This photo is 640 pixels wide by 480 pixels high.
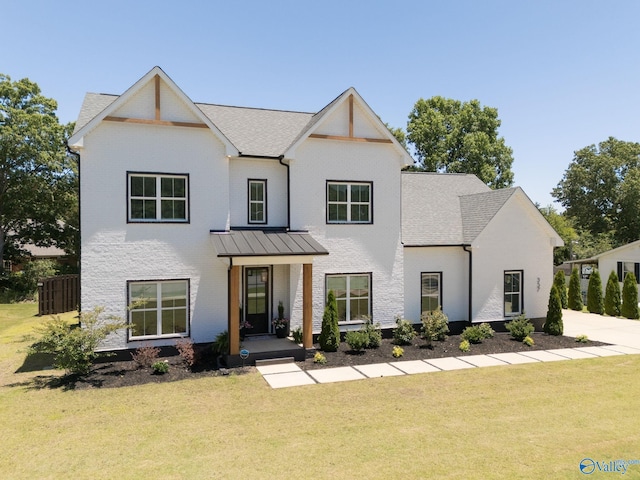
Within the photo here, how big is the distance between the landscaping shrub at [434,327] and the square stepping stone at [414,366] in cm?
201

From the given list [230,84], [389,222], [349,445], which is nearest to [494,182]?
[389,222]

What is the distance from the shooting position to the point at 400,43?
2023 centimetres

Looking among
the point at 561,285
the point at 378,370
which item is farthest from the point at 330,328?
the point at 561,285

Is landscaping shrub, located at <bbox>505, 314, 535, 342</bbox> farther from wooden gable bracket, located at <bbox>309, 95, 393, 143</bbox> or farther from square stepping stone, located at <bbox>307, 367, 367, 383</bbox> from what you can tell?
wooden gable bracket, located at <bbox>309, 95, 393, 143</bbox>

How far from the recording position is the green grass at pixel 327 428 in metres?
7.26

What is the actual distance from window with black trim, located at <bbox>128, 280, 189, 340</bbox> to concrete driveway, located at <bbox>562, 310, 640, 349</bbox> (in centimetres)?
1645

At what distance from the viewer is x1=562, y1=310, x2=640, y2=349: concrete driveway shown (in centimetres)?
1827

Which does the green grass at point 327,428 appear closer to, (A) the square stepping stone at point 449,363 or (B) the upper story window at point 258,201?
(A) the square stepping stone at point 449,363

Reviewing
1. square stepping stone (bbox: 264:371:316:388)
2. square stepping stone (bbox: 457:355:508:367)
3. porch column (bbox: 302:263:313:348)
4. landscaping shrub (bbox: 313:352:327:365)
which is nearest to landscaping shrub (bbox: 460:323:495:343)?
square stepping stone (bbox: 457:355:508:367)

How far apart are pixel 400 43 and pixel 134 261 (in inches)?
607

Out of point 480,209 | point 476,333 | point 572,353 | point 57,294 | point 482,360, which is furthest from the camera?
point 57,294

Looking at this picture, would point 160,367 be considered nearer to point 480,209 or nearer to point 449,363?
point 449,363

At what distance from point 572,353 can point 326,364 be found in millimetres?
9230

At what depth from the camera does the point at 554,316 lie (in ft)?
60.8
